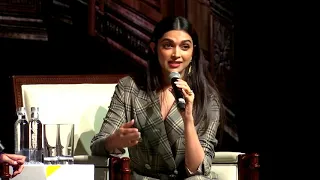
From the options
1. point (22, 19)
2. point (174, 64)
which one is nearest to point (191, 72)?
point (174, 64)

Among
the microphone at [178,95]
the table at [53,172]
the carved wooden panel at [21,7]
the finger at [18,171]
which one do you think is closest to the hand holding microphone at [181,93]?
the microphone at [178,95]

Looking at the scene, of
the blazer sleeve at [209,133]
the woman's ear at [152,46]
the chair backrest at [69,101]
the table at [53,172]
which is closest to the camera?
the table at [53,172]

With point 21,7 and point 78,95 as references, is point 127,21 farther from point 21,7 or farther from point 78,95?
point 78,95

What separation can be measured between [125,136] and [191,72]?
49 centimetres

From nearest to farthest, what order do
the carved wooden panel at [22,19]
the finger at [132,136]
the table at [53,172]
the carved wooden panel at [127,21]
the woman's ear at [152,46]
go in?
the table at [53,172] → the finger at [132,136] → the woman's ear at [152,46] → the carved wooden panel at [22,19] → the carved wooden panel at [127,21]

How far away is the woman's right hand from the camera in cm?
236

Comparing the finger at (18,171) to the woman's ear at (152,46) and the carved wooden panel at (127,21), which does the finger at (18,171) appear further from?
the carved wooden panel at (127,21)

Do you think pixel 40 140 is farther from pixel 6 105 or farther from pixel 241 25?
pixel 241 25

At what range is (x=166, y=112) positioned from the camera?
2.66 meters

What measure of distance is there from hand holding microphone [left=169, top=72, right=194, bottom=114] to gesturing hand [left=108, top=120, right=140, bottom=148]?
19 centimetres

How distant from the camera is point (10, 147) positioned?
11.2ft

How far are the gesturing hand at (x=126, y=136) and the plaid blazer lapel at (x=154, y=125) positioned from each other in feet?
0.64

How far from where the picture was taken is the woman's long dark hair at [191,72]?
2676 mm

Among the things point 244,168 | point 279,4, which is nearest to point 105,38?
point 279,4
